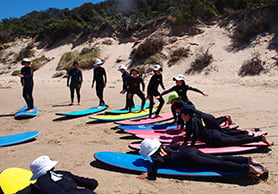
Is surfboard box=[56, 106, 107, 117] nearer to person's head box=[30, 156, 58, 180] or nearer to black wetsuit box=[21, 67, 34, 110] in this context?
black wetsuit box=[21, 67, 34, 110]

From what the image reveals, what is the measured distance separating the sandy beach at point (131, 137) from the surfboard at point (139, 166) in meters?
0.10

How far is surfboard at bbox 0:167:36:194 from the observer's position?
11.2 feet

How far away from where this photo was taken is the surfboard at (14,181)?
134 inches

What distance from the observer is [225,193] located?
3.44 m

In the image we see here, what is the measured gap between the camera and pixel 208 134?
4.72 m

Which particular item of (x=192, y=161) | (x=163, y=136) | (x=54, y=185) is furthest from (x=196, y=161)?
(x=54, y=185)

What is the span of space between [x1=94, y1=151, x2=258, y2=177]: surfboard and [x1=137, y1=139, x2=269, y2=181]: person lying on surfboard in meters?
0.06

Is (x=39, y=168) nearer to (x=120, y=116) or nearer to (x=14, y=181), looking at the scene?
(x=14, y=181)

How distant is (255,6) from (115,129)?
14272 millimetres

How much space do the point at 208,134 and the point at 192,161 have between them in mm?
922

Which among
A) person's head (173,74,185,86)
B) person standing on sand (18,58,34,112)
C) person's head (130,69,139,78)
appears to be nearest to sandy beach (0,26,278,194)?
person standing on sand (18,58,34,112)

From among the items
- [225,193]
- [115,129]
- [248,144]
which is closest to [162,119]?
[115,129]

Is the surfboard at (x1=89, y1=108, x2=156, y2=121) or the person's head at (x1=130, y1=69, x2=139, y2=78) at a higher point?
the person's head at (x1=130, y1=69, x2=139, y2=78)

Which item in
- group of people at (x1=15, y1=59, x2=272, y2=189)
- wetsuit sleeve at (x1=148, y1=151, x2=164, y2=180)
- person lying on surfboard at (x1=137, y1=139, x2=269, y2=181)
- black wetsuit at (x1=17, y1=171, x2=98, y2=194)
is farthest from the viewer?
wetsuit sleeve at (x1=148, y1=151, x2=164, y2=180)
